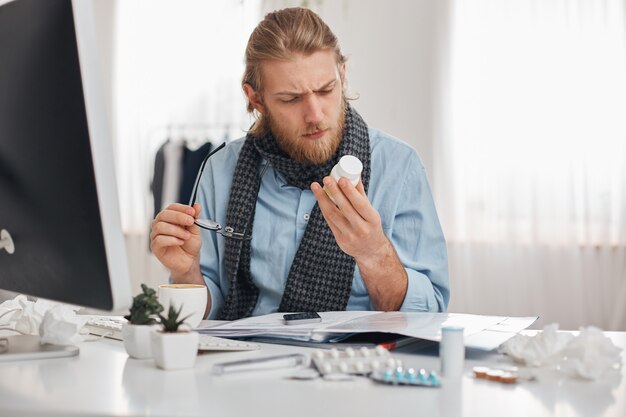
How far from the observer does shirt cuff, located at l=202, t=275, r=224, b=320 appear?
1747mm

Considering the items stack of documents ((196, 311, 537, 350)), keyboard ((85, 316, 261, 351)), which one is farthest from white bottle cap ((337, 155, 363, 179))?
keyboard ((85, 316, 261, 351))

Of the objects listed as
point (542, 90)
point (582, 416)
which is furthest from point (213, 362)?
point (542, 90)

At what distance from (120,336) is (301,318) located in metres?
0.28

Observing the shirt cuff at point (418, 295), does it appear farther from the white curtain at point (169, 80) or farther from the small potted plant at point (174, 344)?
the white curtain at point (169, 80)

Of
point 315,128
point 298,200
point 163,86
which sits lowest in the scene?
point 298,200

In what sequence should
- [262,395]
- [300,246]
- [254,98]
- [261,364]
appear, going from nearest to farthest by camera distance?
[262,395] < [261,364] < [300,246] < [254,98]

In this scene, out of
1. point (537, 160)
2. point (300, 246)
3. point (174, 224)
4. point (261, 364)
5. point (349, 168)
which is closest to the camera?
point (261, 364)

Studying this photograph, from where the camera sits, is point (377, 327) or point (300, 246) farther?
point (300, 246)

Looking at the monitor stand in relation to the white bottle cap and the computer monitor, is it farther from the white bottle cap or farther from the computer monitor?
the white bottle cap

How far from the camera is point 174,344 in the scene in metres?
0.97

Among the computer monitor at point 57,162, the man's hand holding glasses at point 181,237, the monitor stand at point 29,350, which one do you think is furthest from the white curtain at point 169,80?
the computer monitor at point 57,162

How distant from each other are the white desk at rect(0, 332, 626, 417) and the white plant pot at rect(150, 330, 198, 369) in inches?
0.5

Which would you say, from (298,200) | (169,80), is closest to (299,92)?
(298,200)

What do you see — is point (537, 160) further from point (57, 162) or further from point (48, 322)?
point (57, 162)
